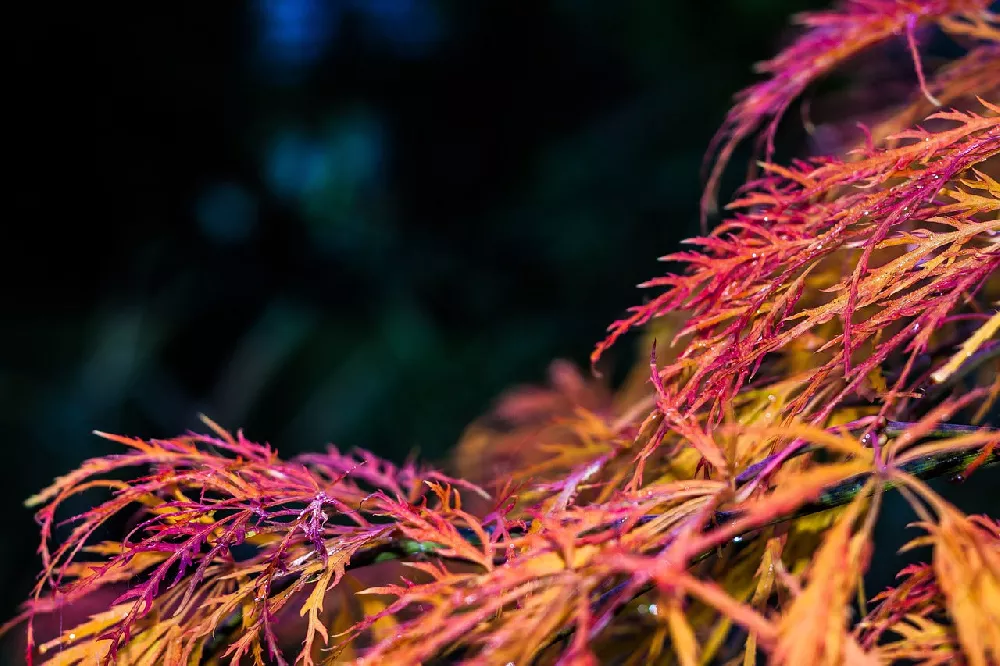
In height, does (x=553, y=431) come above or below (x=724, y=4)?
below

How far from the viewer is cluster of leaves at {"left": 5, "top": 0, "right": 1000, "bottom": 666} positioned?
0.33m

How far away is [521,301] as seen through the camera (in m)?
2.71

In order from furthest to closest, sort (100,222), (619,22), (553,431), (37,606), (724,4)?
(100,222) < (619,22) < (724,4) < (553,431) < (37,606)

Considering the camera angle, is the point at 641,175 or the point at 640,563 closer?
the point at 640,563

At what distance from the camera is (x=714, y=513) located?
398 mm

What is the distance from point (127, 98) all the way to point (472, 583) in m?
2.95

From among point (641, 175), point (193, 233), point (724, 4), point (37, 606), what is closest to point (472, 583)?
point (37, 606)

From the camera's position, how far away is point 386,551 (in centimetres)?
48

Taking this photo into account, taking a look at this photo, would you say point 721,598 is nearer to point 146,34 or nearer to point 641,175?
point 641,175

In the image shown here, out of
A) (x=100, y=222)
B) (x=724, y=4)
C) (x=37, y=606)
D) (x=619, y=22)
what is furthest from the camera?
(x=100, y=222)

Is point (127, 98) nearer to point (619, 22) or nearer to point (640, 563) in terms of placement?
point (619, 22)

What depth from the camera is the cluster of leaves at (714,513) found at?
1.07 ft

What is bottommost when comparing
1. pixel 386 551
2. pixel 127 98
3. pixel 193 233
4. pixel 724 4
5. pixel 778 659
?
pixel 778 659

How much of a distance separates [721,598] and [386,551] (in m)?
0.26
